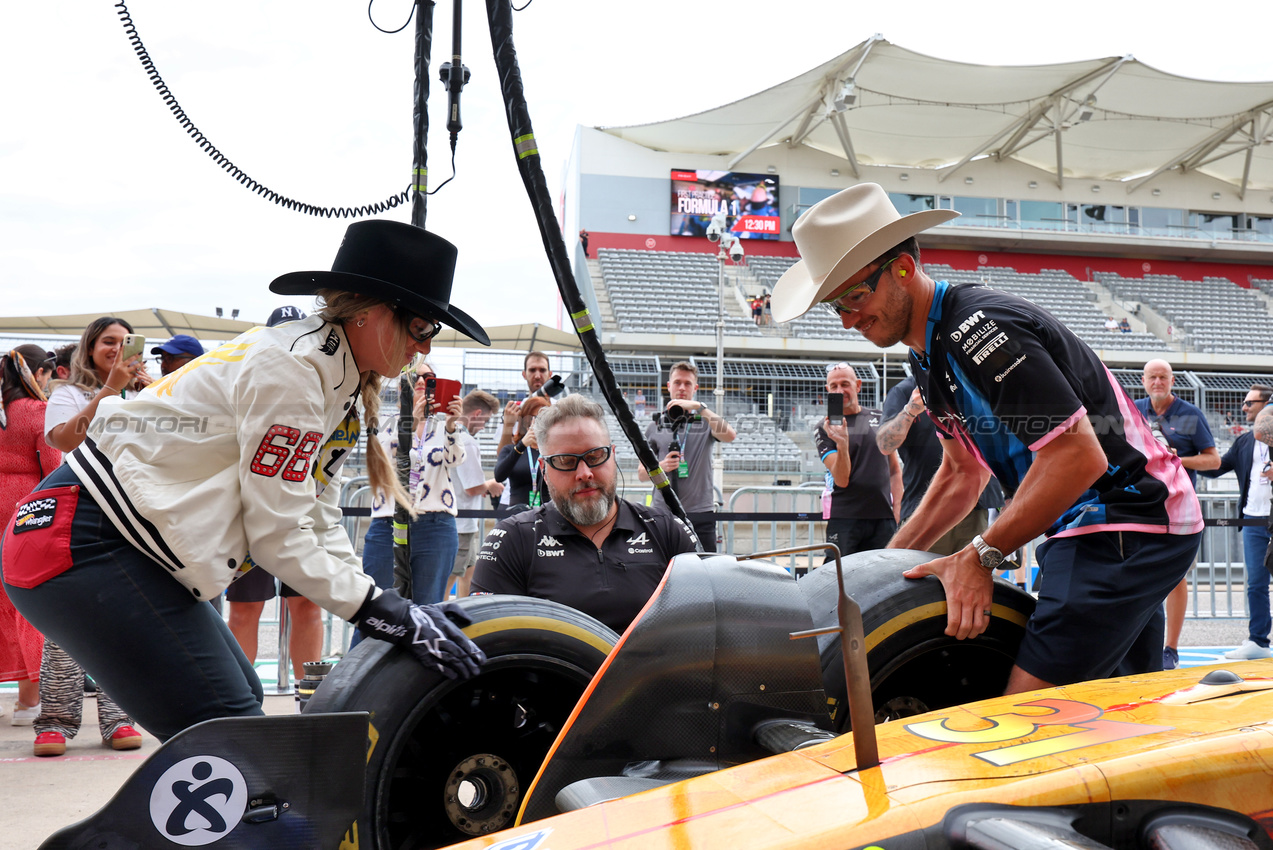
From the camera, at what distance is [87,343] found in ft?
13.6

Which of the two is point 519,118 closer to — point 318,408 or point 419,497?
point 318,408

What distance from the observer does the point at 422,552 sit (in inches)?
195

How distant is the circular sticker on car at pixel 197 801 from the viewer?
4.46 ft

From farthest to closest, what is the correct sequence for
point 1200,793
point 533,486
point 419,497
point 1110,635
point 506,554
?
point 533,486 → point 419,497 → point 506,554 → point 1110,635 → point 1200,793

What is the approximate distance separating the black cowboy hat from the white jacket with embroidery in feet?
0.53

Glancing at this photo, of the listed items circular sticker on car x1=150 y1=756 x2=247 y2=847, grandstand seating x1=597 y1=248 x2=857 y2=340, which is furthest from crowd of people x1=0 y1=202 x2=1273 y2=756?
grandstand seating x1=597 y1=248 x2=857 y2=340

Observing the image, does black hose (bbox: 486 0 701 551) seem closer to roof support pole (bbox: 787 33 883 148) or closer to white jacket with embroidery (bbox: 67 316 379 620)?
white jacket with embroidery (bbox: 67 316 379 620)

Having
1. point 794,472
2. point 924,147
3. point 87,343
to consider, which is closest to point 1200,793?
point 87,343

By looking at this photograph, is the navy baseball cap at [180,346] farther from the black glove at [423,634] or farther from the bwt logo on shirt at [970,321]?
the bwt logo on shirt at [970,321]

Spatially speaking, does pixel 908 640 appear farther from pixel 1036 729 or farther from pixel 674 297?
pixel 674 297

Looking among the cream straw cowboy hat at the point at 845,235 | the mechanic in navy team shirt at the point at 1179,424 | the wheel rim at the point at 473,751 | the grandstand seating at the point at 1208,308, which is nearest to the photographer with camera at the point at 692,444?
the mechanic in navy team shirt at the point at 1179,424

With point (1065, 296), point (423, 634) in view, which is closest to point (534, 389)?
point (423, 634)

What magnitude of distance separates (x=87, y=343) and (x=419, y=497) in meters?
1.80

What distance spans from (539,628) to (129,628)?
802mm
